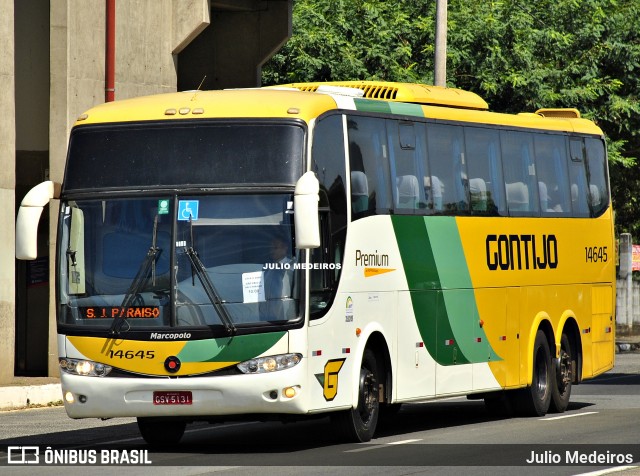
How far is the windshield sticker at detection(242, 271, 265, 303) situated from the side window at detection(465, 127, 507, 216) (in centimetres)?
469

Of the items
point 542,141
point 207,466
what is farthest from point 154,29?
point 207,466

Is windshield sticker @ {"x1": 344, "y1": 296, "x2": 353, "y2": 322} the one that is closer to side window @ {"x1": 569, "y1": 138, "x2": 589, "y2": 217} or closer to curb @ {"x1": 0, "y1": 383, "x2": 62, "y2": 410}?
side window @ {"x1": 569, "y1": 138, "x2": 589, "y2": 217}

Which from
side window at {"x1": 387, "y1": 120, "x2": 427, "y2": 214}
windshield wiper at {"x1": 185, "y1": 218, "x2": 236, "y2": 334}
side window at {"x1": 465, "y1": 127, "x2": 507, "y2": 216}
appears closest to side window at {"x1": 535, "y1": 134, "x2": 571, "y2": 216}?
side window at {"x1": 465, "y1": 127, "x2": 507, "y2": 216}

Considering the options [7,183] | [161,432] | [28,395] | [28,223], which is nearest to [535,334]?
[161,432]

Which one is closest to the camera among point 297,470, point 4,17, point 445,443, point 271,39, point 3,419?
point 297,470

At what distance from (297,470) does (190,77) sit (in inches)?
779

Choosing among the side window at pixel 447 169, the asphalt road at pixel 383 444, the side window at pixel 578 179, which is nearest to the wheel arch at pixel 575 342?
the asphalt road at pixel 383 444

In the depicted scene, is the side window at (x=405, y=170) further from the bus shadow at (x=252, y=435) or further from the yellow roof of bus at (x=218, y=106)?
the bus shadow at (x=252, y=435)

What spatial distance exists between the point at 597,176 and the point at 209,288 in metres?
9.21

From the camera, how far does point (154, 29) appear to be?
27016 millimetres

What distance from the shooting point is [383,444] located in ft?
50.8

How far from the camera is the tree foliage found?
113 ft

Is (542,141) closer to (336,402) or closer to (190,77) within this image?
(336,402)

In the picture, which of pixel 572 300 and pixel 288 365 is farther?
pixel 572 300
